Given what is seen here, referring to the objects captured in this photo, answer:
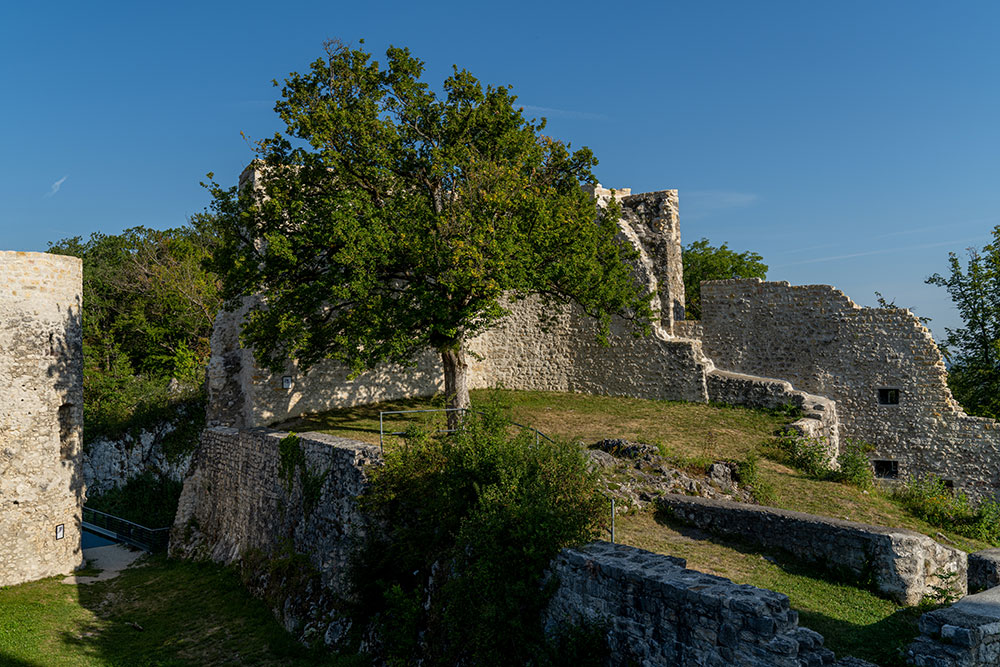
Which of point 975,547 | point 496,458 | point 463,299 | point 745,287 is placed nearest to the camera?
point 496,458

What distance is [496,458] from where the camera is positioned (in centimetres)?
970

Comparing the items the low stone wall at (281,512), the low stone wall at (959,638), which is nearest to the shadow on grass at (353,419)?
the low stone wall at (281,512)

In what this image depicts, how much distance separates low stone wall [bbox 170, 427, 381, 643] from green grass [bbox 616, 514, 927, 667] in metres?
4.67

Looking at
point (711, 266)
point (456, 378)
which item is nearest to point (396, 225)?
point (456, 378)

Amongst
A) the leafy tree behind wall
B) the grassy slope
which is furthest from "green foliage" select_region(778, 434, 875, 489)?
the leafy tree behind wall

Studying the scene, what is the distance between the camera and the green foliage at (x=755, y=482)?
42.5 feet

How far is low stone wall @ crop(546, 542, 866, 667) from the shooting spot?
18.9 ft

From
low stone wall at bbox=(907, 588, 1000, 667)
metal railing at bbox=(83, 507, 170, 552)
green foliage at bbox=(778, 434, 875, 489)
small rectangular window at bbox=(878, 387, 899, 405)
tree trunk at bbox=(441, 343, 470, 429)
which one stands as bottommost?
metal railing at bbox=(83, 507, 170, 552)

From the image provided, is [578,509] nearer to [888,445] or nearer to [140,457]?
[888,445]

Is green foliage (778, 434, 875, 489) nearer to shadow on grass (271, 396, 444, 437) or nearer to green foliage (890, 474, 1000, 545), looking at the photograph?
green foliage (890, 474, 1000, 545)

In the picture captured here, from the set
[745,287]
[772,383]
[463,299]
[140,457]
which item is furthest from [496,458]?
[140,457]

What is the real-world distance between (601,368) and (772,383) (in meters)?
4.98

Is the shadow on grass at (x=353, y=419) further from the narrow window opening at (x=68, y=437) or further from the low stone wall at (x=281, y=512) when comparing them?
the narrow window opening at (x=68, y=437)

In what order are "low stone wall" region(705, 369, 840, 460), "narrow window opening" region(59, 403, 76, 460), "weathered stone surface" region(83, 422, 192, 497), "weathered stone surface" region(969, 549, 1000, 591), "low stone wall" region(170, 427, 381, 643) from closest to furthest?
"weathered stone surface" region(969, 549, 1000, 591) < "low stone wall" region(170, 427, 381, 643) < "low stone wall" region(705, 369, 840, 460) < "narrow window opening" region(59, 403, 76, 460) < "weathered stone surface" region(83, 422, 192, 497)
